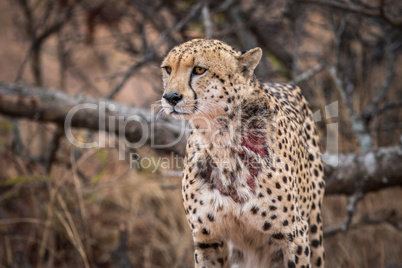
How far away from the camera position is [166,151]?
4539 mm

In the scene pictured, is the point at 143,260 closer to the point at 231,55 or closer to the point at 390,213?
the point at 390,213

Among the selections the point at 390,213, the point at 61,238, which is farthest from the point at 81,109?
the point at 390,213

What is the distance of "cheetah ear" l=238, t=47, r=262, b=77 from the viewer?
2.81 metres

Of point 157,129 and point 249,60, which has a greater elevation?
point 249,60

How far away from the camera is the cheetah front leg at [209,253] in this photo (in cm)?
295

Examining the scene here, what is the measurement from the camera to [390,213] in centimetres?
476

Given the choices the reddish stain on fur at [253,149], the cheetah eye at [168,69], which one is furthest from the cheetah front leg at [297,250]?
the cheetah eye at [168,69]

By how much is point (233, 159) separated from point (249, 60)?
1.90 feet

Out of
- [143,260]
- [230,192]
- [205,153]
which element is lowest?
[143,260]

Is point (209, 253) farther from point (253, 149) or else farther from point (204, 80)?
point (204, 80)

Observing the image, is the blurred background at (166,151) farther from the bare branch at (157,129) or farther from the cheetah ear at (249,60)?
the cheetah ear at (249,60)

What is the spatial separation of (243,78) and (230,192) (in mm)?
659

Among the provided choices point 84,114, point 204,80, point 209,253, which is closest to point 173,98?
point 204,80

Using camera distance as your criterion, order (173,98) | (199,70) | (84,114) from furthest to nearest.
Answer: (84,114), (199,70), (173,98)
